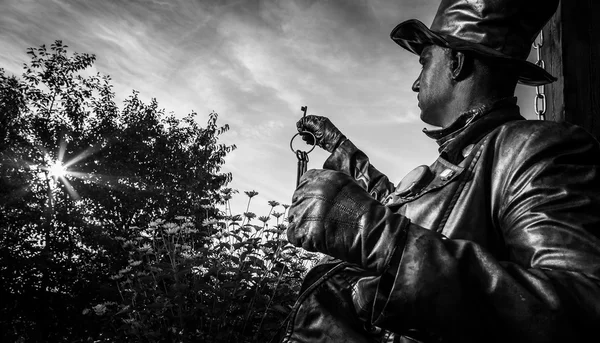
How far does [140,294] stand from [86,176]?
13.6 meters

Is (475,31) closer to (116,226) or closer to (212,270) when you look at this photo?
(212,270)

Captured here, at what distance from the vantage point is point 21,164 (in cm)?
1611

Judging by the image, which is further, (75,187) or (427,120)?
(75,187)

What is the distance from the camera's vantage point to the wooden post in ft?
8.34

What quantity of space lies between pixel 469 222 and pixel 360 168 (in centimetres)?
100

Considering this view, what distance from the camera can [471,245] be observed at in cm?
118

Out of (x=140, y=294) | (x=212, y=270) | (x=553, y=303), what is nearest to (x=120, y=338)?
(x=140, y=294)

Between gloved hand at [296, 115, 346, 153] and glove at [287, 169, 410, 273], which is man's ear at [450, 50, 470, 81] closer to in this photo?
glove at [287, 169, 410, 273]

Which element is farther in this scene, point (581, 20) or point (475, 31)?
point (581, 20)

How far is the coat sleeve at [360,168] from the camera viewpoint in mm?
2340

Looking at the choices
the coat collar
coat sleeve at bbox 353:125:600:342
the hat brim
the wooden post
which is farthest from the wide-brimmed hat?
the wooden post

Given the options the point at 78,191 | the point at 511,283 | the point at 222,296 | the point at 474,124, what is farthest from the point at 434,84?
the point at 78,191

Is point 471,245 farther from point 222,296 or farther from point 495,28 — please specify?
point 222,296

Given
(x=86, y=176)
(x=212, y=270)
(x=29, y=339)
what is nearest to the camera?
(x=212, y=270)
